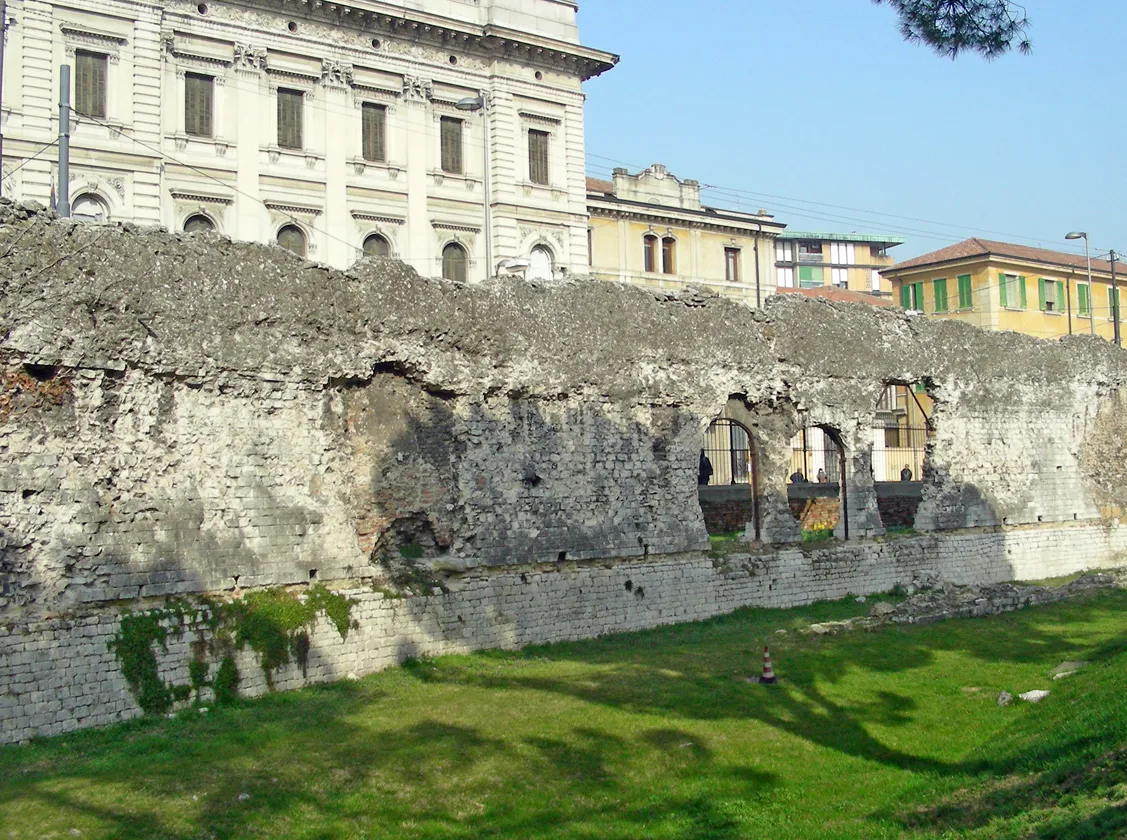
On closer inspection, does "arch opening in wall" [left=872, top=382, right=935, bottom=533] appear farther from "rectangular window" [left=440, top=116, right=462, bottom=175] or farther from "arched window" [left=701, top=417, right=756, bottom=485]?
"rectangular window" [left=440, top=116, right=462, bottom=175]

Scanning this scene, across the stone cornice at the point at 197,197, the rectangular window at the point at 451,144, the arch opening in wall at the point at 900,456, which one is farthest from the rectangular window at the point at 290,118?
the arch opening in wall at the point at 900,456

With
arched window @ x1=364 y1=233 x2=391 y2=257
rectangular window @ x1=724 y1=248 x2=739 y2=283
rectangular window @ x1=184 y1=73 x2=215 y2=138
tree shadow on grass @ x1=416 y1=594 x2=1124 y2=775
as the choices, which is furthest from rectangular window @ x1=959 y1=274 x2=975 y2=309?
tree shadow on grass @ x1=416 y1=594 x2=1124 y2=775

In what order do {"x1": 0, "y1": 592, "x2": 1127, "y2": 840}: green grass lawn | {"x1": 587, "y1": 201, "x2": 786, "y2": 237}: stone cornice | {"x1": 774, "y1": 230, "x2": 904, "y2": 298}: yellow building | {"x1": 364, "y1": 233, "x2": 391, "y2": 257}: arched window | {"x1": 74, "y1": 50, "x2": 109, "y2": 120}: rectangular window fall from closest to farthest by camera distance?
{"x1": 0, "y1": 592, "x2": 1127, "y2": 840}: green grass lawn, {"x1": 74, "y1": 50, "x2": 109, "y2": 120}: rectangular window, {"x1": 364, "y1": 233, "x2": 391, "y2": 257}: arched window, {"x1": 587, "y1": 201, "x2": 786, "y2": 237}: stone cornice, {"x1": 774, "y1": 230, "x2": 904, "y2": 298}: yellow building

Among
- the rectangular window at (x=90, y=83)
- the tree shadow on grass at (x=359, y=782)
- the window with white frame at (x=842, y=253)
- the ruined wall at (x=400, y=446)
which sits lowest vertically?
the tree shadow on grass at (x=359, y=782)

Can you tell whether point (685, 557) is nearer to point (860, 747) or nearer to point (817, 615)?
→ point (817, 615)

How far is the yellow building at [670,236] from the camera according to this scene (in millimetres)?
40594

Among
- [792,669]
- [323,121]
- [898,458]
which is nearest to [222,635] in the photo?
[792,669]

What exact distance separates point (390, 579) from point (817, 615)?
20.2 ft

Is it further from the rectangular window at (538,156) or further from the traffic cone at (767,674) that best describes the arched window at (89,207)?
the traffic cone at (767,674)

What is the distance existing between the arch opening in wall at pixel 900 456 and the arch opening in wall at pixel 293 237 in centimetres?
1463

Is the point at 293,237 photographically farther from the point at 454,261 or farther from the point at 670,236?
the point at 670,236

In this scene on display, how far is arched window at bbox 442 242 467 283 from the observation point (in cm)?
3341

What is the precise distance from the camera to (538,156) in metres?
35.2

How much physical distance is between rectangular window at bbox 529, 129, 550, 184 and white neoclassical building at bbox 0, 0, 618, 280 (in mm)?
47
